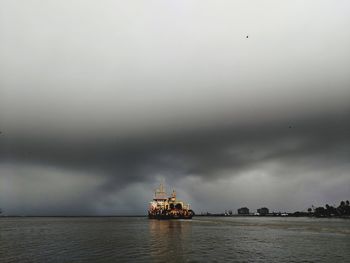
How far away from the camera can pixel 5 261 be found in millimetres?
49719

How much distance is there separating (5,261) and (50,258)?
6.39 metres

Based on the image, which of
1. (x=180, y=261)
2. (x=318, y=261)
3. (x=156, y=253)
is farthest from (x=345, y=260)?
(x=156, y=253)

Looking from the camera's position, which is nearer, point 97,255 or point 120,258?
point 120,258

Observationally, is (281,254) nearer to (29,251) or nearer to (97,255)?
(97,255)

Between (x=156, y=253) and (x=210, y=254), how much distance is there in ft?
29.8

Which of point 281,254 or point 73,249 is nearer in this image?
point 281,254

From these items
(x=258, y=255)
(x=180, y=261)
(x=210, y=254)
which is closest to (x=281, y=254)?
(x=258, y=255)

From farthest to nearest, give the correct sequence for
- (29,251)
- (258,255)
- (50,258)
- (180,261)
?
1. (29,251)
2. (258,255)
3. (50,258)
4. (180,261)

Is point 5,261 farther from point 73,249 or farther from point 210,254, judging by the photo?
point 210,254

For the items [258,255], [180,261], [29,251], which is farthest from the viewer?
[29,251]

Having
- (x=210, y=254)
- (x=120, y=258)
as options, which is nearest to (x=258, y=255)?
(x=210, y=254)

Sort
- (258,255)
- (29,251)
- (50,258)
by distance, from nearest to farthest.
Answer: (50,258), (258,255), (29,251)

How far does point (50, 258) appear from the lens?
168 ft

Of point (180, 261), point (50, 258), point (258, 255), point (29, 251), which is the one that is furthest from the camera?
point (29, 251)
